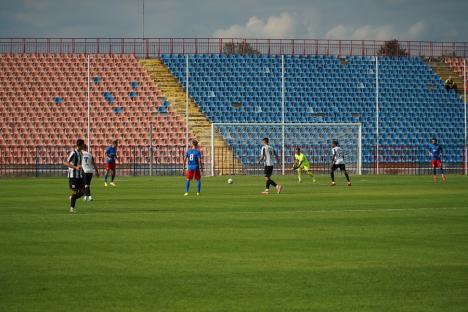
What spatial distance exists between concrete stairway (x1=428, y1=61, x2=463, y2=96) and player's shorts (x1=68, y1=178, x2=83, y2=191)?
49.4m

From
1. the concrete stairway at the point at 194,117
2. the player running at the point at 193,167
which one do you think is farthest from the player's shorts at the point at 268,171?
the concrete stairway at the point at 194,117

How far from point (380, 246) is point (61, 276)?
18.4 feet

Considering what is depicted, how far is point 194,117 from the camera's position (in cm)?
6081

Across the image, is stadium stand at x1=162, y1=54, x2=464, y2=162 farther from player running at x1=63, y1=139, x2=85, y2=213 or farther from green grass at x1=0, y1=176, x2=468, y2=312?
green grass at x1=0, y1=176, x2=468, y2=312

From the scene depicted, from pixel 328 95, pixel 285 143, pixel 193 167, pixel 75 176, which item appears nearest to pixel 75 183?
pixel 75 176

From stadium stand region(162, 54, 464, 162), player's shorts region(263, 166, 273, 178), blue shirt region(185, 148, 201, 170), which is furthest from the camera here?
stadium stand region(162, 54, 464, 162)

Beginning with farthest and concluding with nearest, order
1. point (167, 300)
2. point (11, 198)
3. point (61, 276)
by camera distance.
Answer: point (11, 198)
point (61, 276)
point (167, 300)

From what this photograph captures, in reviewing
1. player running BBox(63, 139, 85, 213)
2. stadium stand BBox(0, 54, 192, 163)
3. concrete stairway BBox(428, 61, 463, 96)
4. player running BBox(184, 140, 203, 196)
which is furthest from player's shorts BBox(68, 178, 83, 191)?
concrete stairway BBox(428, 61, 463, 96)

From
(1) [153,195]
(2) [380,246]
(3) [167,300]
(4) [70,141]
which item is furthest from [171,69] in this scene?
(3) [167,300]

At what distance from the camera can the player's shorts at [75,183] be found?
2298cm

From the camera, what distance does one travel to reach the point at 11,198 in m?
29.6

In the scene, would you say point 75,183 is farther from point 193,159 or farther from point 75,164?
point 193,159

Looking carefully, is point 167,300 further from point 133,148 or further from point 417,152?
point 417,152

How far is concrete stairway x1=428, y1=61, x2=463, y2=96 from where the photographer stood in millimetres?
68812
